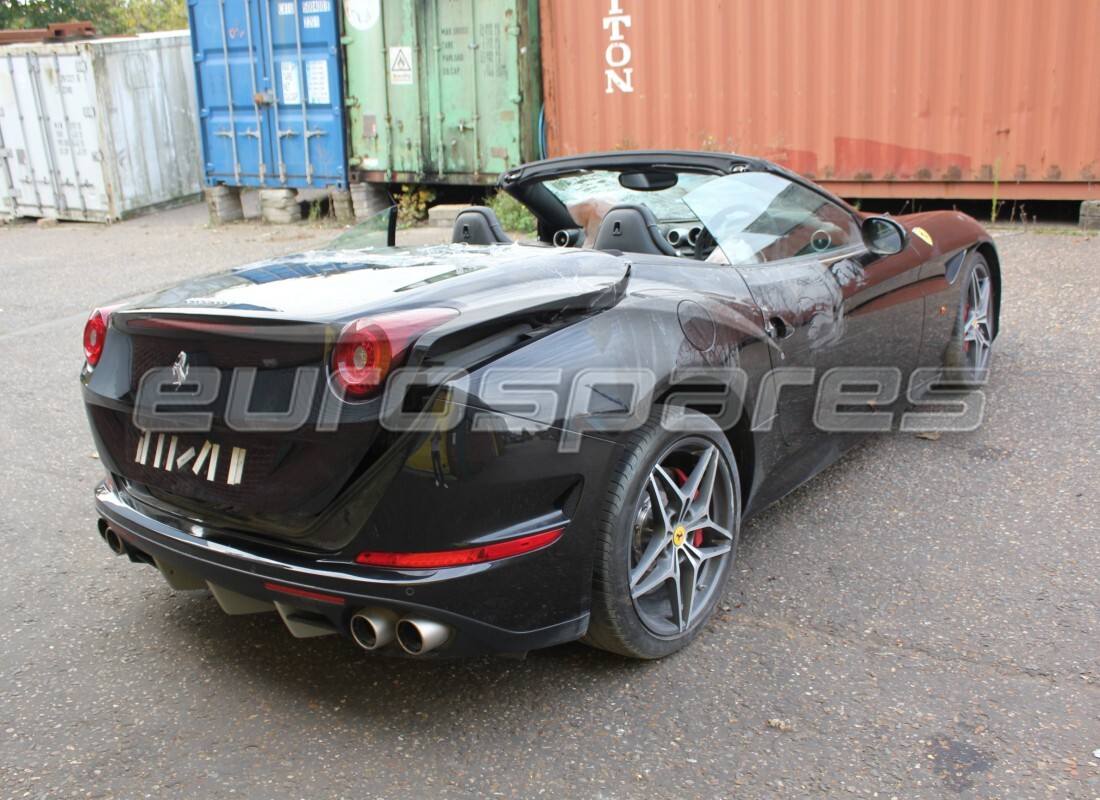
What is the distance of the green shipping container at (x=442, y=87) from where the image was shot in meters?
11.2

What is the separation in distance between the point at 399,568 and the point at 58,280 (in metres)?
8.99

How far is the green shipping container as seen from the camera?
11195 millimetres

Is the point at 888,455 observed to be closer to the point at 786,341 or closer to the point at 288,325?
the point at 786,341

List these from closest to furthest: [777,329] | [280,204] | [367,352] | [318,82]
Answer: [367,352]
[777,329]
[318,82]
[280,204]

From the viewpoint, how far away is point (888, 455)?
14.8ft

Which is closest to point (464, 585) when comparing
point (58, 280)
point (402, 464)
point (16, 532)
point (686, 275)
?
point (402, 464)

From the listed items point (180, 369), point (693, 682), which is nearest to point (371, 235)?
point (180, 369)

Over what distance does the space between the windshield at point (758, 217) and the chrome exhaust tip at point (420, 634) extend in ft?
5.57

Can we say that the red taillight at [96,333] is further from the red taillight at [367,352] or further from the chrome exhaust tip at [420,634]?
the chrome exhaust tip at [420,634]

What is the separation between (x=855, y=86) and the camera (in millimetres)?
9453

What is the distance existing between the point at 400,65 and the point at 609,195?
8.50 metres

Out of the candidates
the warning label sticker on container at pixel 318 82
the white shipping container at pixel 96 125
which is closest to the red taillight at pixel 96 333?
the warning label sticker on container at pixel 318 82

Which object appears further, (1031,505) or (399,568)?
(1031,505)

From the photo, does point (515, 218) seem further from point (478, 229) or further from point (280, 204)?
point (478, 229)
